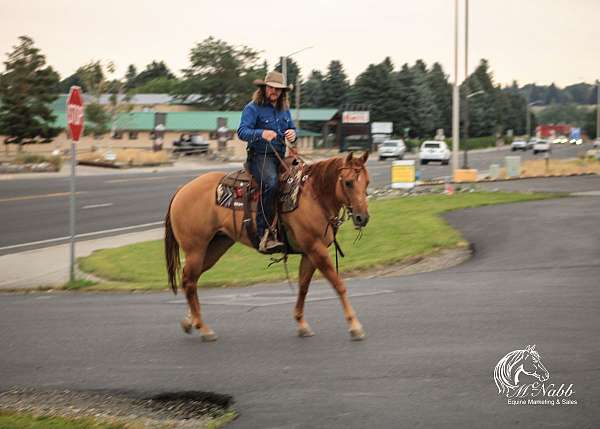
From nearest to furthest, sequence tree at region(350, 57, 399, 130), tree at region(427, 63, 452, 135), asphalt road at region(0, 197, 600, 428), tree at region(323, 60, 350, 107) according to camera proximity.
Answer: asphalt road at region(0, 197, 600, 428) → tree at region(350, 57, 399, 130) → tree at region(323, 60, 350, 107) → tree at region(427, 63, 452, 135)

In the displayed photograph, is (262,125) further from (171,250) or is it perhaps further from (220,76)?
(220,76)

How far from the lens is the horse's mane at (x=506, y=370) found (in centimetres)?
729

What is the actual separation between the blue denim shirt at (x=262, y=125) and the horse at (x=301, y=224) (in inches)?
19.9

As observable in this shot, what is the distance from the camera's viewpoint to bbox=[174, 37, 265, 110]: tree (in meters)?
136

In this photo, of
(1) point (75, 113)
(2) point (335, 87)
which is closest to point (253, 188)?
(1) point (75, 113)

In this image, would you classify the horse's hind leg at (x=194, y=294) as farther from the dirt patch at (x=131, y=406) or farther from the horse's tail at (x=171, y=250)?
the dirt patch at (x=131, y=406)

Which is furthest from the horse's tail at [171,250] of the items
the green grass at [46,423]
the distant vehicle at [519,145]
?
the distant vehicle at [519,145]

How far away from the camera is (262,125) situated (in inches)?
412

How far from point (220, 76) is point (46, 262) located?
119 metres

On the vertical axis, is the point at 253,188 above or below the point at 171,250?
above

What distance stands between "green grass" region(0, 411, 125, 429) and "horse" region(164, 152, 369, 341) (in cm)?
312

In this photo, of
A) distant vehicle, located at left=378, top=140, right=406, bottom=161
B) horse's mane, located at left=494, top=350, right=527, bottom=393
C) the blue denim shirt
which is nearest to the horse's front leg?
the blue denim shirt

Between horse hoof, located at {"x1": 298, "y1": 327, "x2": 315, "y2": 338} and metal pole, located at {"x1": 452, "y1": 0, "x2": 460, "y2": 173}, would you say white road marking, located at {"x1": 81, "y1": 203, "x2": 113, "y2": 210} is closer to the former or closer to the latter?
metal pole, located at {"x1": 452, "y1": 0, "x2": 460, "y2": 173}

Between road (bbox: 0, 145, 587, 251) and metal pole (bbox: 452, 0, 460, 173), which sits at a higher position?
metal pole (bbox: 452, 0, 460, 173)
